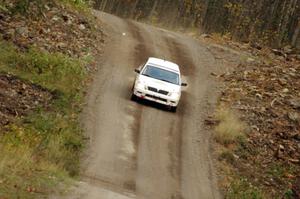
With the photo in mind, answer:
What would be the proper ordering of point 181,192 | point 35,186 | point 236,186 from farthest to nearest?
point 236,186 < point 181,192 < point 35,186

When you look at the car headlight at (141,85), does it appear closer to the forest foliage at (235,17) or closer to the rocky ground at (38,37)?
the rocky ground at (38,37)

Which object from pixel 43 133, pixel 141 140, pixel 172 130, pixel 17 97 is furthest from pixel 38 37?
pixel 43 133

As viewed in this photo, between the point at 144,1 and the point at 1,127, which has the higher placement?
the point at 144,1

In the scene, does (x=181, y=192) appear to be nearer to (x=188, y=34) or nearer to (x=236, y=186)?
(x=236, y=186)

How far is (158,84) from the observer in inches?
980

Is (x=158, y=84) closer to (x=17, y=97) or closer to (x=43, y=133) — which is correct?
(x=17, y=97)

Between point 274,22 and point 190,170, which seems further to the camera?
point 274,22

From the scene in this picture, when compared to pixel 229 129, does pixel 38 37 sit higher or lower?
higher

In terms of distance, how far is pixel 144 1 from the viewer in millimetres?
56125

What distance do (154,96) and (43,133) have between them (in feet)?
22.9

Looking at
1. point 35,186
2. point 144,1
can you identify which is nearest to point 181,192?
point 35,186

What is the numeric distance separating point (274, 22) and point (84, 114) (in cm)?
3186

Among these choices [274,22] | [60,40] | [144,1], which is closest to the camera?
[60,40]

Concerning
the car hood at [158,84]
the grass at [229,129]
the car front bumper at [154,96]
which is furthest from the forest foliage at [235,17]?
the car front bumper at [154,96]
